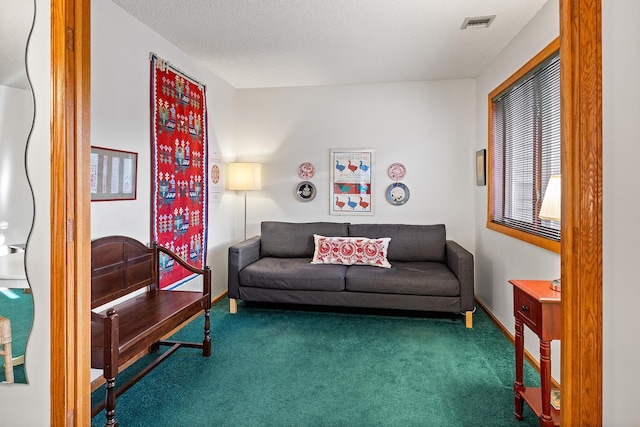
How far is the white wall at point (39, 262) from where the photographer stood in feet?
4.32

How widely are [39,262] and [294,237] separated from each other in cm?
328

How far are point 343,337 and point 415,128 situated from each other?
8.29ft

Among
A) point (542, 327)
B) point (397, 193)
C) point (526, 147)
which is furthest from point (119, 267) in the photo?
point (526, 147)

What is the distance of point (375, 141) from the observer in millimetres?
4703

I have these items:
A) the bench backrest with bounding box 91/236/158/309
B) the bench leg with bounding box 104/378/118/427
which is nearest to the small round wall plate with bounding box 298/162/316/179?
the bench backrest with bounding box 91/236/158/309

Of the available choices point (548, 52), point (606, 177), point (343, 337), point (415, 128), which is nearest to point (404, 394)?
point (343, 337)

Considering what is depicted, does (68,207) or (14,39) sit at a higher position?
(14,39)

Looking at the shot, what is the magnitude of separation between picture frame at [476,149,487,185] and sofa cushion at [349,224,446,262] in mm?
622

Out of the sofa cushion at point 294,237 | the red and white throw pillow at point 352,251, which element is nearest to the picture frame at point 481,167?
the red and white throw pillow at point 352,251

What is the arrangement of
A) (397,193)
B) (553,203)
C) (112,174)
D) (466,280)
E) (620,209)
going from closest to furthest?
1. (620,209)
2. (553,203)
3. (112,174)
4. (466,280)
5. (397,193)

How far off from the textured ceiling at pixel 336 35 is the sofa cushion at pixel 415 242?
1670mm

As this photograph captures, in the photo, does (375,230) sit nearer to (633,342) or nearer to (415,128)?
(415,128)

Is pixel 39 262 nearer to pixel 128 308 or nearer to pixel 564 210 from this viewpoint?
pixel 128 308

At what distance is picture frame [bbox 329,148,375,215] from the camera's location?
4723mm
